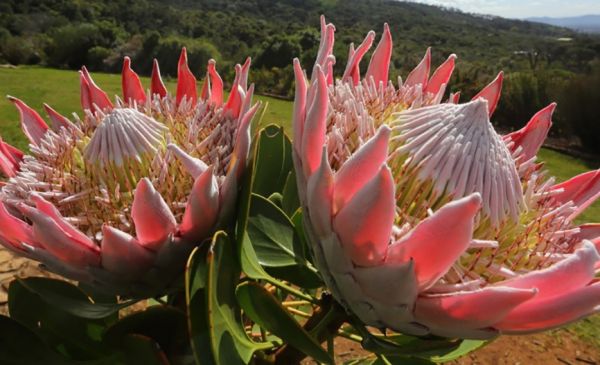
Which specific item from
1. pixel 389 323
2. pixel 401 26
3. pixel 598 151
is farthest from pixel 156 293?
pixel 401 26

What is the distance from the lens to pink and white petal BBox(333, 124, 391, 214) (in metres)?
0.66

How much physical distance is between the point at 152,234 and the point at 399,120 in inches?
20.3

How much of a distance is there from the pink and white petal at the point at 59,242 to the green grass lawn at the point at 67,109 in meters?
4.44

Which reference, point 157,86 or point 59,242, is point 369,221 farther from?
point 157,86

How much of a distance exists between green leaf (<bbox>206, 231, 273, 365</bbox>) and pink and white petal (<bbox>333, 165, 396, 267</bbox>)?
7.4 inches

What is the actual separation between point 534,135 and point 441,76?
0.78 ft

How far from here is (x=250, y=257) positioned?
3.09 ft

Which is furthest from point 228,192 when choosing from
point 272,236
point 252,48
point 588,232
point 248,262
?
point 252,48

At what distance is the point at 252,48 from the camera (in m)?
33.7

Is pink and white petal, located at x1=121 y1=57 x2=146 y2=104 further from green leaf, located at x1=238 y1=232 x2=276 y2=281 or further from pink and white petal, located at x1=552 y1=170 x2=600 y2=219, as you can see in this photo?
pink and white petal, located at x1=552 y1=170 x2=600 y2=219

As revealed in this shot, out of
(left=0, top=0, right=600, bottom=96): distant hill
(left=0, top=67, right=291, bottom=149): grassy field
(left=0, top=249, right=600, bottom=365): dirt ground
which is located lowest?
(left=0, top=249, right=600, bottom=365): dirt ground

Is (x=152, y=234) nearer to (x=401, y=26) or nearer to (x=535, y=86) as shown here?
(x=535, y=86)

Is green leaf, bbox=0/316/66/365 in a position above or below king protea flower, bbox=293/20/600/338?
below

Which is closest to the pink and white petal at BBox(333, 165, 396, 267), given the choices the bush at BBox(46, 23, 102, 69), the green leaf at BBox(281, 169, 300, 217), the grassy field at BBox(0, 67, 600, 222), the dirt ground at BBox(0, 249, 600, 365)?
the green leaf at BBox(281, 169, 300, 217)
